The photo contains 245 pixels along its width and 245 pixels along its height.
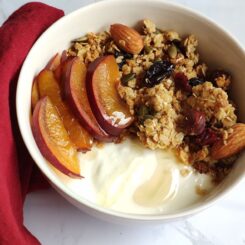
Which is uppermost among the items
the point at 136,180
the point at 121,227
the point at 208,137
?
the point at 208,137

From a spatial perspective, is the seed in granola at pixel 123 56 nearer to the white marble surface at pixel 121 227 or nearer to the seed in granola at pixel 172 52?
the seed in granola at pixel 172 52

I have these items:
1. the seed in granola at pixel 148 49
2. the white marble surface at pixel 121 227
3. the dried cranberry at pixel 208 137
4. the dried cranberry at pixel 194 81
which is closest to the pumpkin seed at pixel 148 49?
the seed in granola at pixel 148 49

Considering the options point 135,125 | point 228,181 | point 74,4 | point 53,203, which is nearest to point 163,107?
point 135,125

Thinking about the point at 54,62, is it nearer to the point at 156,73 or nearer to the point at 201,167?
the point at 156,73

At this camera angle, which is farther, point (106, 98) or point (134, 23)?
point (134, 23)

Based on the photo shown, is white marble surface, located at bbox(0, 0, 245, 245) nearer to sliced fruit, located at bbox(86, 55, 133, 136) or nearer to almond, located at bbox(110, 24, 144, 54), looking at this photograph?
sliced fruit, located at bbox(86, 55, 133, 136)

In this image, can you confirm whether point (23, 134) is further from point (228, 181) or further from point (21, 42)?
point (228, 181)

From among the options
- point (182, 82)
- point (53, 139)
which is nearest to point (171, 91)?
point (182, 82)
